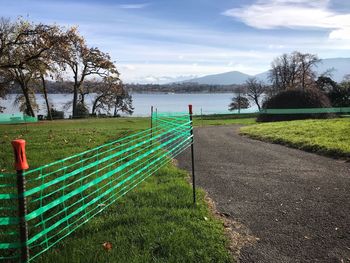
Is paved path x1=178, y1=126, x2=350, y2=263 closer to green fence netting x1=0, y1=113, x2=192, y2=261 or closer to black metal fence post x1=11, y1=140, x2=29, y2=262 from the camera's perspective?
green fence netting x1=0, y1=113, x2=192, y2=261

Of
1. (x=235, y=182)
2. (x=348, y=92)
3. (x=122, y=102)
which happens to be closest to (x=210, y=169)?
(x=235, y=182)

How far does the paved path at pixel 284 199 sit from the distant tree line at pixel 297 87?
21.8 m

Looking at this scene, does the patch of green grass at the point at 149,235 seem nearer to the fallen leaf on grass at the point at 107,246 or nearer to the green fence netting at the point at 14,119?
the fallen leaf on grass at the point at 107,246

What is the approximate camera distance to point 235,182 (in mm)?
8516

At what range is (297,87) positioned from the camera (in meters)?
40.5

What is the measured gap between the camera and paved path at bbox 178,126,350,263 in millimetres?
4848

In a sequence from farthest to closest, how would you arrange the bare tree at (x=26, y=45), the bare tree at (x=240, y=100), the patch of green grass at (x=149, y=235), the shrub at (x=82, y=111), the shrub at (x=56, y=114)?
the bare tree at (x=240, y=100) → the shrub at (x=82, y=111) → the shrub at (x=56, y=114) → the bare tree at (x=26, y=45) → the patch of green grass at (x=149, y=235)

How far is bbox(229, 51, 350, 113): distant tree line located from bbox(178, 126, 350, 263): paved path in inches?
859

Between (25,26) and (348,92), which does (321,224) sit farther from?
(348,92)

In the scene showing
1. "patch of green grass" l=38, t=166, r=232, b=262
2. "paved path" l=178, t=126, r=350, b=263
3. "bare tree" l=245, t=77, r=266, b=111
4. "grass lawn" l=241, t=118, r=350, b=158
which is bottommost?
"paved path" l=178, t=126, r=350, b=263

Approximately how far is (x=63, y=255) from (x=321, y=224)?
362cm

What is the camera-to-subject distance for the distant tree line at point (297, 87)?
109ft

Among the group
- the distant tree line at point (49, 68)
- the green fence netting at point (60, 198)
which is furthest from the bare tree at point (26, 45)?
the green fence netting at point (60, 198)

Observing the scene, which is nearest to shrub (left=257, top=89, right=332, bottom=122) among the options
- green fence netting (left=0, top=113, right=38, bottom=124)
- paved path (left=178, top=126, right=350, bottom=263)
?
paved path (left=178, top=126, right=350, bottom=263)
